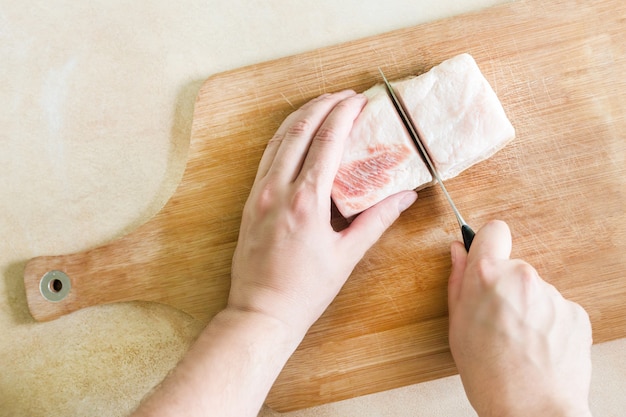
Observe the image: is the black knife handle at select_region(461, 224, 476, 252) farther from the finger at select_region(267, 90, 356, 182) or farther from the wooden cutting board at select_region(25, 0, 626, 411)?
the finger at select_region(267, 90, 356, 182)

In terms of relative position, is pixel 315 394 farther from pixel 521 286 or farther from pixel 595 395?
pixel 595 395

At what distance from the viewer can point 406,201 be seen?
1611 millimetres

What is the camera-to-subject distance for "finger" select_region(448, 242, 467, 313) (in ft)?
5.26

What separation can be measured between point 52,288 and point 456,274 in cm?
130

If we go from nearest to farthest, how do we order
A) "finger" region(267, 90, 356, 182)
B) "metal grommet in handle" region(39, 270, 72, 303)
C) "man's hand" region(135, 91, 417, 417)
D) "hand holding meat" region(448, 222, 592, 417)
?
"man's hand" region(135, 91, 417, 417) < "hand holding meat" region(448, 222, 592, 417) < "finger" region(267, 90, 356, 182) < "metal grommet in handle" region(39, 270, 72, 303)

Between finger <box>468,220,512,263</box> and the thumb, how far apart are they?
0.77 ft

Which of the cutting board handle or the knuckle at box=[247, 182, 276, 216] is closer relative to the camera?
the knuckle at box=[247, 182, 276, 216]

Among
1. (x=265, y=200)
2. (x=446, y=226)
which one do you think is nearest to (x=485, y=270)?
(x=446, y=226)

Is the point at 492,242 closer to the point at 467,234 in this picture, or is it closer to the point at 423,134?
the point at 467,234

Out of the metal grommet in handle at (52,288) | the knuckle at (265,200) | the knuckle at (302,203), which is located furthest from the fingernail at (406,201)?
the metal grommet in handle at (52,288)

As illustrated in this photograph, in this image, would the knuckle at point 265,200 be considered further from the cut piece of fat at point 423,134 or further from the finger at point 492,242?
the finger at point 492,242

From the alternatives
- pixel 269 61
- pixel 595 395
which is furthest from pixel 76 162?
pixel 595 395

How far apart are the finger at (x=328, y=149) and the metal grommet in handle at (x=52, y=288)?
0.85 meters

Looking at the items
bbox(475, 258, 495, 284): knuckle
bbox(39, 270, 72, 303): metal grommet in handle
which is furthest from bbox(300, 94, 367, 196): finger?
bbox(39, 270, 72, 303): metal grommet in handle
